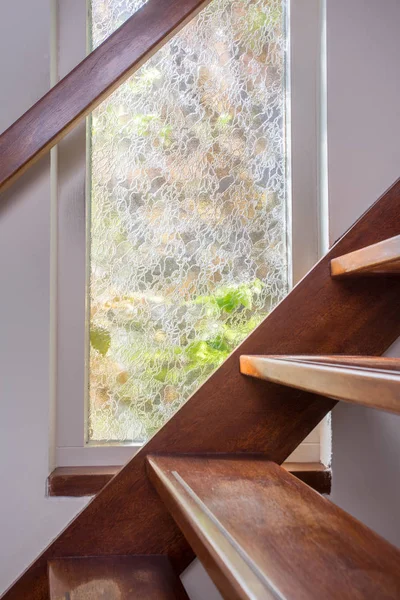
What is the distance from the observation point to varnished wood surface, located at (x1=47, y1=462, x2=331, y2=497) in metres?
1.39

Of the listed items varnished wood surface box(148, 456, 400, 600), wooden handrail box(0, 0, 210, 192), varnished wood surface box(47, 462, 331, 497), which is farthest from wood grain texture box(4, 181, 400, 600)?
wooden handrail box(0, 0, 210, 192)

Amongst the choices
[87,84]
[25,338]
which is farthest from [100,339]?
[87,84]

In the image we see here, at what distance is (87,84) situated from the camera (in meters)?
1.32

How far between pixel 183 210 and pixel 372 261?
0.72 metres

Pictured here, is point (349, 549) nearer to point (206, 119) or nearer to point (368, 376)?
point (368, 376)

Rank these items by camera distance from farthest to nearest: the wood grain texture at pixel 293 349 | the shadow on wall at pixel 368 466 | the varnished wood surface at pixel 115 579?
the shadow on wall at pixel 368 466 → the wood grain texture at pixel 293 349 → the varnished wood surface at pixel 115 579

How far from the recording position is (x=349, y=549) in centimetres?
69

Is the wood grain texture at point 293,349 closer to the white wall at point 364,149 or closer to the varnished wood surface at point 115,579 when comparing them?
the varnished wood surface at point 115,579

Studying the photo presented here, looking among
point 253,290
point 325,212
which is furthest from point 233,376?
point 325,212

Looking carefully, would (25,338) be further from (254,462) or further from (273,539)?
(273,539)

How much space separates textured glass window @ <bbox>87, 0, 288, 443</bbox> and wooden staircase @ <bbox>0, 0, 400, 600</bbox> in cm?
32

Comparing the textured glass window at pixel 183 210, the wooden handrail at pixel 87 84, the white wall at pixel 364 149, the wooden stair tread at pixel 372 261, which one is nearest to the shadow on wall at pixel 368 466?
the white wall at pixel 364 149

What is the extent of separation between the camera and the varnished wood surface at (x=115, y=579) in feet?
2.75

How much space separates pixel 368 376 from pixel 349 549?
194mm
